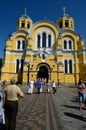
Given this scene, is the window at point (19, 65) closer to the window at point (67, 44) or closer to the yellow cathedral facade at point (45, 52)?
the yellow cathedral facade at point (45, 52)

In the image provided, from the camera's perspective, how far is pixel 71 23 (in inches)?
1983

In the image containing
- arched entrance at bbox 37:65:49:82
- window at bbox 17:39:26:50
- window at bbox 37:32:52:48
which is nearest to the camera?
arched entrance at bbox 37:65:49:82

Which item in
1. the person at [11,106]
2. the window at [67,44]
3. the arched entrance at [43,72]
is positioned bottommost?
the person at [11,106]

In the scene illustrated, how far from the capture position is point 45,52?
44625 mm

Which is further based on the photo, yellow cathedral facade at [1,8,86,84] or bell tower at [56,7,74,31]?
bell tower at [56,7,74,31]

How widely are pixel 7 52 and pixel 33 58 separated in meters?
6.86

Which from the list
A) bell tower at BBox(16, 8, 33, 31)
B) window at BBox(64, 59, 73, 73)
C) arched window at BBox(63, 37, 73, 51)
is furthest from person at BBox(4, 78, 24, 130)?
bell tower at BBox(16, 8, 33, 31)

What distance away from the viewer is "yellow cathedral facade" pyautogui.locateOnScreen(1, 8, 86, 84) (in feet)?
141

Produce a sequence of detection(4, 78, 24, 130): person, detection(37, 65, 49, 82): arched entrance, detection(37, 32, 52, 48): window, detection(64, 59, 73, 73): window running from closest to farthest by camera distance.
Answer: detection(4, 78, 24, 130): person → detection(37, 65, 49, 82): arched entrance → detection(64, 59, 73, 73): window → detection(37, 32, 52, 48): window

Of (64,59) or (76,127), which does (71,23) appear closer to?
(64,59)

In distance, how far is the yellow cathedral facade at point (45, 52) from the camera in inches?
1697

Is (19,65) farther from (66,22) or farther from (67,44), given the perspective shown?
(66,22)

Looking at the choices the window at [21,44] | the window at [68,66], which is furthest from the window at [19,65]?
the window at [68,66]

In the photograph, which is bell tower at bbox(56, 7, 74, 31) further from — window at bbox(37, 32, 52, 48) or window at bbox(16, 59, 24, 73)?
window at bbox(16, 59, 24, 73)
